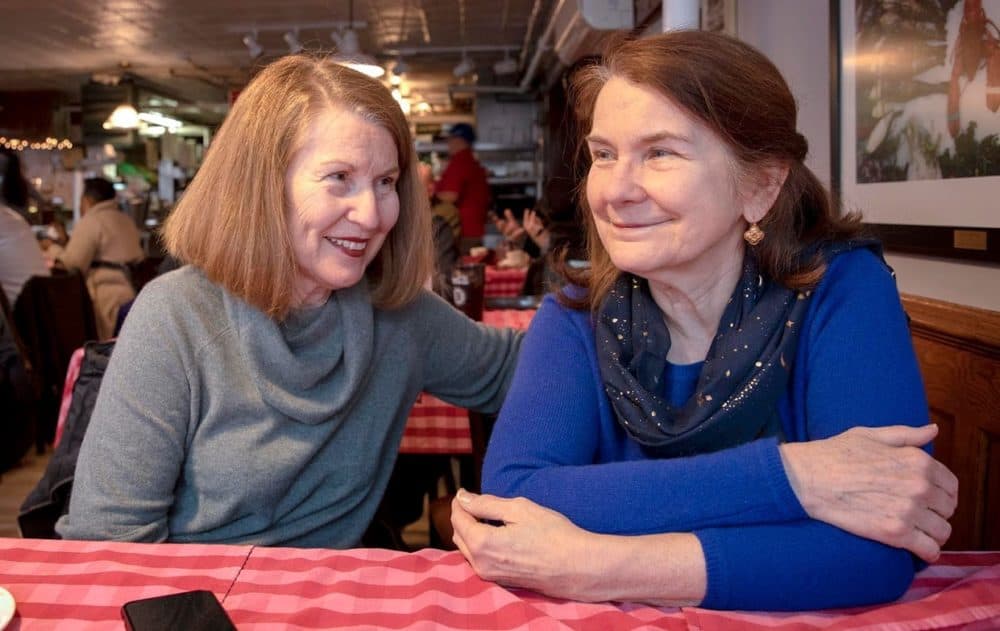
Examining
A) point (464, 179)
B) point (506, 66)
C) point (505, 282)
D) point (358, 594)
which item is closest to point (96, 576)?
point (358, 594)

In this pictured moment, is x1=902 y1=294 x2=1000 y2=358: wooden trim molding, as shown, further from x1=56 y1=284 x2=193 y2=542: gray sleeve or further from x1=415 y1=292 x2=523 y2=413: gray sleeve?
x1=56 y1=284 x2=193 y2=542: gray sleeve

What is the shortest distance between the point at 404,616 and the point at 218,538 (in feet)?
2.25

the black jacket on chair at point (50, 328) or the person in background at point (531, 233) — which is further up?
the person in background at point (531, 233)

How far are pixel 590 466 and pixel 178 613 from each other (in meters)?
0.49

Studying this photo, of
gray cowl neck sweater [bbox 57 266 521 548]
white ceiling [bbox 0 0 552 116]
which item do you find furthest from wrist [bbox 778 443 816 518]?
white ceiling [bbox 0 0 552 116]

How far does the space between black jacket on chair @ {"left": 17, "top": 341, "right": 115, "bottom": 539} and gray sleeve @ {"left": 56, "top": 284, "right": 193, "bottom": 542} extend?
148 mm

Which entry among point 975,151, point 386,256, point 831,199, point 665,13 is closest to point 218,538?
point 386,256

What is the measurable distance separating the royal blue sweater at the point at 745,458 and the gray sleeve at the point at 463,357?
→ 41 cm

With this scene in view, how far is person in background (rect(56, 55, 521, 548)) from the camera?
1413 mm

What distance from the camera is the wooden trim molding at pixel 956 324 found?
5.54ft

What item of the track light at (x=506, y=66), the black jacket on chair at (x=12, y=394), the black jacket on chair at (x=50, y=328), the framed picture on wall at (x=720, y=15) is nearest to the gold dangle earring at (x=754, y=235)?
the framed picture on wall at (x=720, y=15)

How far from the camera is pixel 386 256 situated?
5.58 ft

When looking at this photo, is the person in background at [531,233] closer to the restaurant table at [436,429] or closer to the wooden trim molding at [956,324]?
the restaurant table at [436,429]

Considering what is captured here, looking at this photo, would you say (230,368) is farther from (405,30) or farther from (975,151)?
(405,30)
